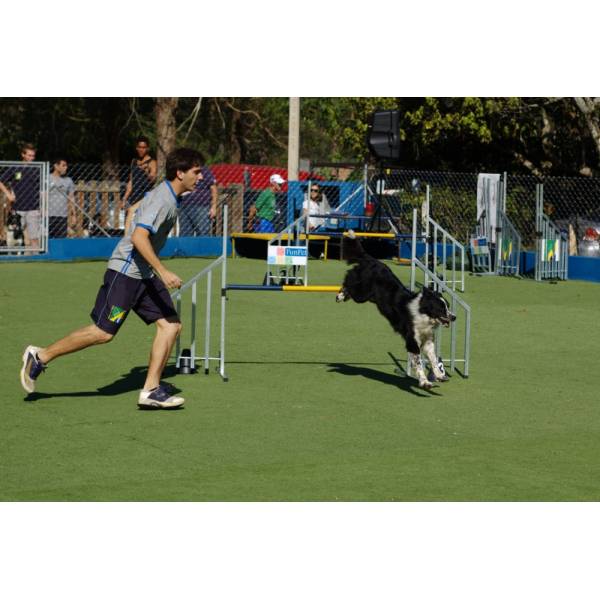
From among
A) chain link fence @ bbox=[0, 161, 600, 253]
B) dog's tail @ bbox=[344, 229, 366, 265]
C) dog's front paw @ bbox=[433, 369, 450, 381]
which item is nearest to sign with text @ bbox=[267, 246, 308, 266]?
dog's tail @ bbox=[344, 229, 366, 265]

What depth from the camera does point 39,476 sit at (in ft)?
21.4

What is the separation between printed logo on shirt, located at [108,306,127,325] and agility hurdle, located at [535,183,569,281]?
12.8 m

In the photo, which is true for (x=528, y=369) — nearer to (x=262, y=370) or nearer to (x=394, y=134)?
(x=262, y=370)

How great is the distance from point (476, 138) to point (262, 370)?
18490 millimetres

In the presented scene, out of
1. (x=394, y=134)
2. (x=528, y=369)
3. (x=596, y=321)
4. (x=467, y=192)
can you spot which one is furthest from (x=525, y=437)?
(x=467, y=192)

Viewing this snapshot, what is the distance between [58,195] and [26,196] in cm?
63

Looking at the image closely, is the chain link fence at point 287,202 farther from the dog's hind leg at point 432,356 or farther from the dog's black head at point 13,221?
the dog's hind leg at point 432,356

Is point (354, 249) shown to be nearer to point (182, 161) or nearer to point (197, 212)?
point (182, 161)

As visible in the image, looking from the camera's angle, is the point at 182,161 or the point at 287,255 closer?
the point at 182,161

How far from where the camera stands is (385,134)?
16.6 m

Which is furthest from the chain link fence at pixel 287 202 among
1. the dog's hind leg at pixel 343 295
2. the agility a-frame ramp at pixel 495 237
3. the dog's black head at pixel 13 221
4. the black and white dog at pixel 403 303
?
the black and white dog at pixel 403 303

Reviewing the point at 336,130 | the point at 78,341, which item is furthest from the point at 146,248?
the point at 336,130

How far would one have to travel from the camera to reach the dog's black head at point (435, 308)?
30.4 feet

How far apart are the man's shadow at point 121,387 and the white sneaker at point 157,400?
27.3 inches
